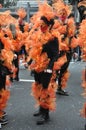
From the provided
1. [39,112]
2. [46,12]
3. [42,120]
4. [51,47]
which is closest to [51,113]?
[39,112]

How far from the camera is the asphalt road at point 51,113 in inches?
301

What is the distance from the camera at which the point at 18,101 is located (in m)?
9.88

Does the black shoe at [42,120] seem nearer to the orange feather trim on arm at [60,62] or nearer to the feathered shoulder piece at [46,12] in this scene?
the orange feather trim on arm at [60,62]

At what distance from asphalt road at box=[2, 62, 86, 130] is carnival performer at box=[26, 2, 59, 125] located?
10.8 inches

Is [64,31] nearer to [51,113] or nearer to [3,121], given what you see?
[51,113]

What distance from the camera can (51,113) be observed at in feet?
28.4

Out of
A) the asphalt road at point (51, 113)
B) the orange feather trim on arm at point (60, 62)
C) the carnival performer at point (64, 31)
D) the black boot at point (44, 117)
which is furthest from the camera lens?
the carnival performer at point (64, 31)

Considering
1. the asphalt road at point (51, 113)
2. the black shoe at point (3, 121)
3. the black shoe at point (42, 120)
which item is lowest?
the asphalt road at point (51, 113)

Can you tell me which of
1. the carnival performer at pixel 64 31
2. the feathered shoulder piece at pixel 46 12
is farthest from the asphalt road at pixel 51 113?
the feathered shoulder piece at pixel 46 12

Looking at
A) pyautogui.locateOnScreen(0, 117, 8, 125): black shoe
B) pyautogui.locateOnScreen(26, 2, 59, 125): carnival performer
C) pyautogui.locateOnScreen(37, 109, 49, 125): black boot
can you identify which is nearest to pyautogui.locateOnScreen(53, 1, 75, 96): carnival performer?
pyautogui.locateOnScreen(26, 2, 59, 125): carnival performer

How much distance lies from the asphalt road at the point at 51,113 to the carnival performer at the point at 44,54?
274 millimetres

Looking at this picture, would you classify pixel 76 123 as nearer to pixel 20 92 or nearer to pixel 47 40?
pixel 47 40

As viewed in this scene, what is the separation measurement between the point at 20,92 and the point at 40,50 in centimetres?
359

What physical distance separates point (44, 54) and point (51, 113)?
1.41 metres
